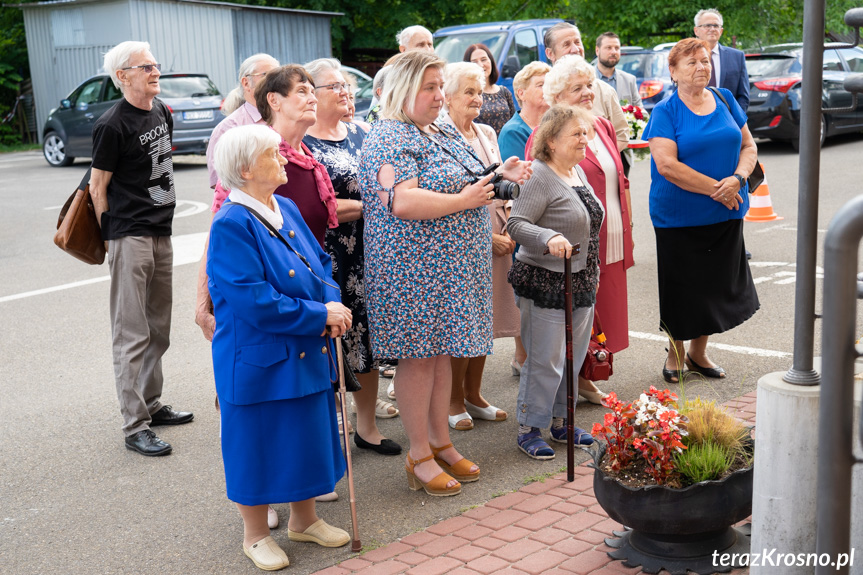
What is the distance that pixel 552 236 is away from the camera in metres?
4.68

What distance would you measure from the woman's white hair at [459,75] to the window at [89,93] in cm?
1608

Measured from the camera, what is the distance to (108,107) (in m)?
19.0

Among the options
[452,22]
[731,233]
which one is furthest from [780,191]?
[452,22]

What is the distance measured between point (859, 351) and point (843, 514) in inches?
18.5

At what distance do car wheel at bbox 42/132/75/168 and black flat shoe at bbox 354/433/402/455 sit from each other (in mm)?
17189

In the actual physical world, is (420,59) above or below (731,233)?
above

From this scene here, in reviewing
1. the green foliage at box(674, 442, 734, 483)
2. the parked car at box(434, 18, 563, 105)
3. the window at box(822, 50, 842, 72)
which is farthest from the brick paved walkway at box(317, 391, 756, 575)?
the window at box(822, 50, 842, 72)

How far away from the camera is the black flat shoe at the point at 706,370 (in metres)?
6.15

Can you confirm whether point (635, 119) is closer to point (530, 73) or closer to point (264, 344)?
point (530, 73)

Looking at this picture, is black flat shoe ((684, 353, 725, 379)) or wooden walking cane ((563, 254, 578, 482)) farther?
black flat shoe ((684, 353, 725, 379))

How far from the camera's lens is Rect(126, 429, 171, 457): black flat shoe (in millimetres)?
5246

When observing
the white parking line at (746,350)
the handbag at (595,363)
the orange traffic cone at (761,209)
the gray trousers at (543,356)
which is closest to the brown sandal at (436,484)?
the gray trousers at (543,356)

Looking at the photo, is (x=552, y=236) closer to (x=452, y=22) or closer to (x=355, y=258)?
(x=355, y=258)

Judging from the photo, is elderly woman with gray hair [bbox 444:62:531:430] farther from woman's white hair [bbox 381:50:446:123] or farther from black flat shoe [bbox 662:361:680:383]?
black flat shoe [bbox 662:361:680:383]
